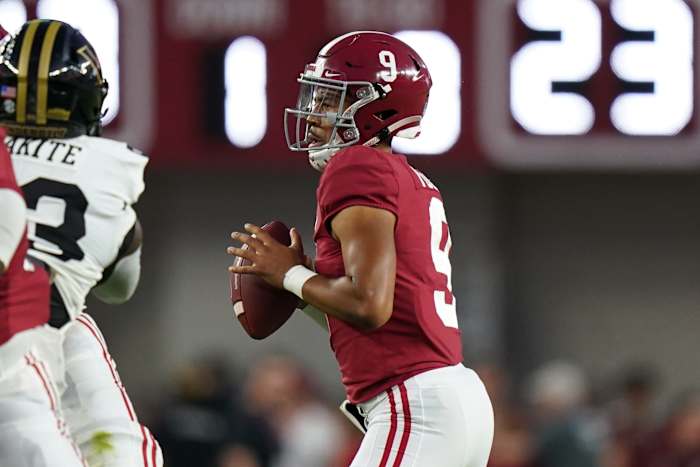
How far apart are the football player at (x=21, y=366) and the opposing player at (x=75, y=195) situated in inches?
4.9

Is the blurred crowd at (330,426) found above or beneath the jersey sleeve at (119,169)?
beneath

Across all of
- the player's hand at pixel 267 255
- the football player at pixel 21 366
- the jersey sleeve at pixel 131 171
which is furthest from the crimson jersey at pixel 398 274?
the football player at pixel 21 366

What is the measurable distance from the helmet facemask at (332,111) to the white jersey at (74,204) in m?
0.47

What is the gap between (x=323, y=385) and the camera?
8297mm

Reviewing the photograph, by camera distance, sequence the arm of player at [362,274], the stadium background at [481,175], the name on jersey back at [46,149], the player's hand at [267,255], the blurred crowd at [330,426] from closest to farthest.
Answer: the arm of player at [362,274]
the name on jersey back at [46,149]
the player's hand at [267,255]
the blurred crowd at [330,426]
the stadium background at [481,175]

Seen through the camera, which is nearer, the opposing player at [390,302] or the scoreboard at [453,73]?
the opposing player at [390,302]

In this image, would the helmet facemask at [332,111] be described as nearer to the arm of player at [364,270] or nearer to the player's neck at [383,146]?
the player's neck at [383,146]

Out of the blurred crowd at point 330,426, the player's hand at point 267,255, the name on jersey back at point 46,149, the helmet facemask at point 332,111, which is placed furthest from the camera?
the blurred crowd at point 330,426

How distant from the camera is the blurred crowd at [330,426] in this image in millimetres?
6812

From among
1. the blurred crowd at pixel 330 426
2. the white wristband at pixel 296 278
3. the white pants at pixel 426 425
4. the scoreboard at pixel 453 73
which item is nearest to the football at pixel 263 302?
the white wristband at pixel 296 278

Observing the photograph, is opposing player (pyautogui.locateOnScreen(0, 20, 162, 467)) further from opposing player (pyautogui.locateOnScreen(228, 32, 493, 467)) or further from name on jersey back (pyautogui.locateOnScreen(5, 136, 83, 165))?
opposing player (pyautogui.locateOnScreen(228, 32, 493, 467))

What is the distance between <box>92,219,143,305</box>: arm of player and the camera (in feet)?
12.1

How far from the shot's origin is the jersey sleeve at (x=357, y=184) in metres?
3.45

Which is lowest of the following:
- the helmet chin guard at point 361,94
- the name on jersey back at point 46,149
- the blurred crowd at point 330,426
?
the blurred crowd at point 330,426
